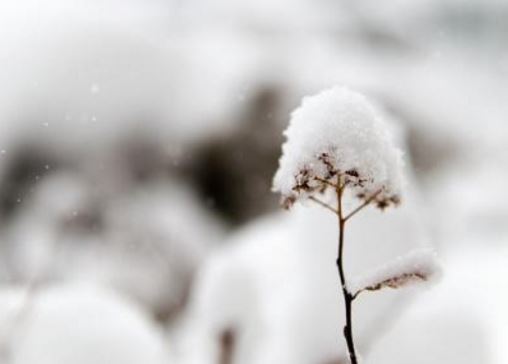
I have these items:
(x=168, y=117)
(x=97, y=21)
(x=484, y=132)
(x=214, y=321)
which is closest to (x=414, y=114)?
(x=484, y=132)

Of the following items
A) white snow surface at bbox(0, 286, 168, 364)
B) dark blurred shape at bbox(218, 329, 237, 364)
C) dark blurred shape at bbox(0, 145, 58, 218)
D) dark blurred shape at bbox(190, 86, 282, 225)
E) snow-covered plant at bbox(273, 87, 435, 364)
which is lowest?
snow-covered plant at bbox(273, 87, 435, 364)

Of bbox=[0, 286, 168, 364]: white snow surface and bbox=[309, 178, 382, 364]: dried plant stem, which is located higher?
bbox=[0, 286, 168, 364]: white snow surface

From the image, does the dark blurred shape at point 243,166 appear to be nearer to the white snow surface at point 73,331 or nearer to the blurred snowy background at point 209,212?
the blurred snowy background at point 209,212

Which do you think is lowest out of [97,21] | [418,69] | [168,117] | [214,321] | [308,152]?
[308,152]

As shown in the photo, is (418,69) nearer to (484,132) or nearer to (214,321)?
(484,132)

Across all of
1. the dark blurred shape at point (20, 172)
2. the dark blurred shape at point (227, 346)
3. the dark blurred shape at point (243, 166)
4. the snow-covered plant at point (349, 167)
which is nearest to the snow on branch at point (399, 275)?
the snow-covered plant at point (349, 167)

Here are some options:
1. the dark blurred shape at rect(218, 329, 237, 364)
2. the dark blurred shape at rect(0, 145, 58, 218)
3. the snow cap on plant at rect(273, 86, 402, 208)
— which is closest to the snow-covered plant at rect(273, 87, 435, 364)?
the snow cap on plant at rect(273, 86, 402, 208)

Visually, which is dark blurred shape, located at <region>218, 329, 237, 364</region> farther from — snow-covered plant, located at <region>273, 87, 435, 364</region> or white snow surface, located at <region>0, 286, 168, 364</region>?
snow-covered plant, located at <region>273, 87, 435, 364</region>
